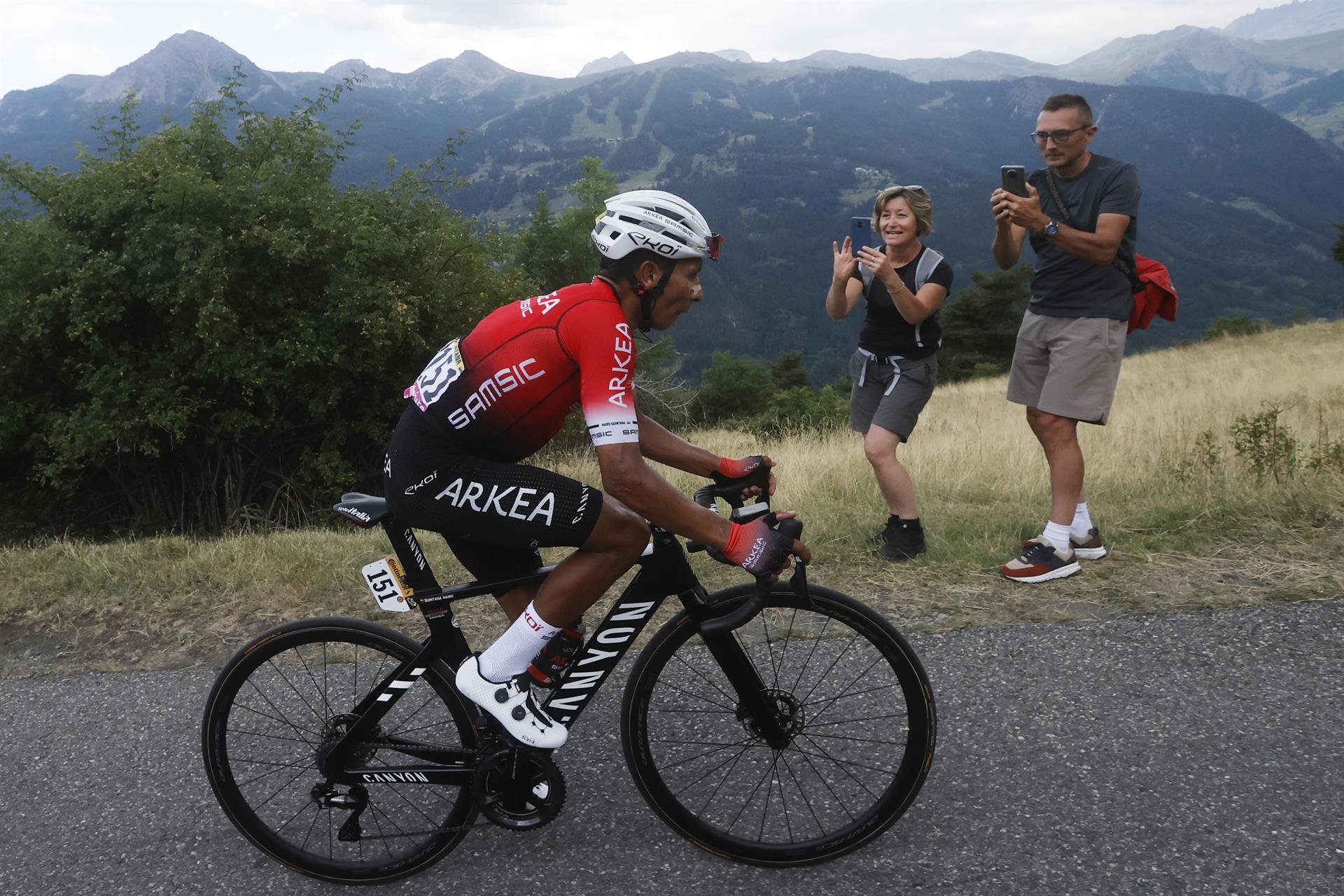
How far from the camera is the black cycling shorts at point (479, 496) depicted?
2.42 m

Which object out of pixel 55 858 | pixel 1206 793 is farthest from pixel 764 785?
pixel 55 858

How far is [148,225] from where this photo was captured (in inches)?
530

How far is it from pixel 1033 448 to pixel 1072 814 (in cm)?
644

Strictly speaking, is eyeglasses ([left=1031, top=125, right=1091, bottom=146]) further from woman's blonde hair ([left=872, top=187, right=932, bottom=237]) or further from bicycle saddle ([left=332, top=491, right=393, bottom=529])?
bicycle saddle ([left=332, top=491, right=393, bottom=529])

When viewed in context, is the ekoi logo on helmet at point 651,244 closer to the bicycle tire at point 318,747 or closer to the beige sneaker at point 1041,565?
the bicycle tire at point 318,747

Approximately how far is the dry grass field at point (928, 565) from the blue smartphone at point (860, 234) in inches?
A: 63.7

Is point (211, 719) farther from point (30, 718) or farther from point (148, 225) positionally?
point (148, 225)

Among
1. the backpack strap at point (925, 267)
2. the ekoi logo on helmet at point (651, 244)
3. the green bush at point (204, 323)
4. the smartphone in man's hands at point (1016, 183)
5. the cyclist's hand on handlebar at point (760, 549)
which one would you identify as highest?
the smartphone in man's hands at point (1016, 183)

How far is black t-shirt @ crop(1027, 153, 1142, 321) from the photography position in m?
4.48

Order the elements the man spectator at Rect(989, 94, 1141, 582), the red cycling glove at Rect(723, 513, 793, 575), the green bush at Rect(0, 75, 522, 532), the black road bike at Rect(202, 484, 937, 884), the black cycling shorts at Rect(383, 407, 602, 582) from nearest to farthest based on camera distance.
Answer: the red cycling glove at Rect(723, 513, 793, 575), the black cycling shorts at Rect(383, 407, 602, 582), the black road bike at Rect(202, 484, 937, 884), the man spectator at Rect(989, 94, 1141, 582), the green bush at Rect(0, 75, 522, 532)

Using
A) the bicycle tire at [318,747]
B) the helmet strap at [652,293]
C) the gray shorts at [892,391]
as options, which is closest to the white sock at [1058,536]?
the gray shorts at [892,391]

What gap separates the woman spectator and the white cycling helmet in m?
2.53

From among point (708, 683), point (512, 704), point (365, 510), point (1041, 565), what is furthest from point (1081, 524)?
point (365, 510)

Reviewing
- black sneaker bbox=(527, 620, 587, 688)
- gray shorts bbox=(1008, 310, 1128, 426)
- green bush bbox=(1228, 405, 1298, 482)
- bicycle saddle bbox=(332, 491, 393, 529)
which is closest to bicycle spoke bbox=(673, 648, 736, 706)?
black sneaker bbox=(527, 620, 587, 688)
